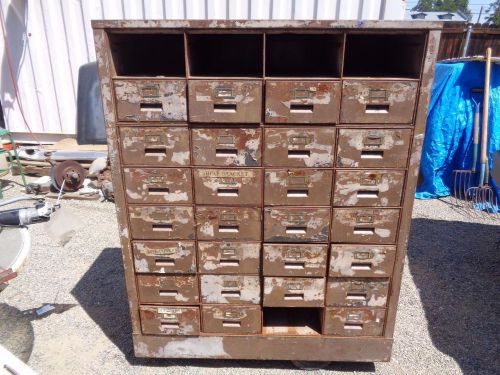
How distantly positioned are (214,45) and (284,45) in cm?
51

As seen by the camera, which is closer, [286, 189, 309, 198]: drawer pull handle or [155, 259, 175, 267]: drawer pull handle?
[286, 189, 309, 198]: drawer pull handle

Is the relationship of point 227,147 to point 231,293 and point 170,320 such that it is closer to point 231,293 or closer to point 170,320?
point 231,293

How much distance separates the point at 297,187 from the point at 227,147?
0.48 metres

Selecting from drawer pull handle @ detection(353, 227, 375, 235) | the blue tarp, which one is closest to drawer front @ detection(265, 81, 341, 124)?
drawer pull handle @ detection(353, 227, 375, 235)

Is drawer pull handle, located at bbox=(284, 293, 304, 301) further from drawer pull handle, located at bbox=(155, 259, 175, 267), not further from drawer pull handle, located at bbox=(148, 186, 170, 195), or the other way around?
drawer pull handle, located at bbox=(148, 186, 170, 195)

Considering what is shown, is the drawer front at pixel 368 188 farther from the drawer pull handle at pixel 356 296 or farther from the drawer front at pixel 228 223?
the drawer pull handle at pixel 356 296

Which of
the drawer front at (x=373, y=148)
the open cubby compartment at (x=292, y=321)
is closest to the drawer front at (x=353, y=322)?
the open cubby compartment at (x=292, y=321)

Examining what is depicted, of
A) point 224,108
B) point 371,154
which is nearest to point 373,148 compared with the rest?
point 371,154

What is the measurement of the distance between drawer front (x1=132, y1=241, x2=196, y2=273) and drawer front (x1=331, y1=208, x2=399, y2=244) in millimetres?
932

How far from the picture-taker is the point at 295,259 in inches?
97.0

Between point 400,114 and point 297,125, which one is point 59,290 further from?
point 400,114

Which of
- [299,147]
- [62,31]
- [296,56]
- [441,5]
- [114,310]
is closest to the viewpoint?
[299,147]

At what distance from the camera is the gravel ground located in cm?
282

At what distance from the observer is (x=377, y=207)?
7.65 feet
